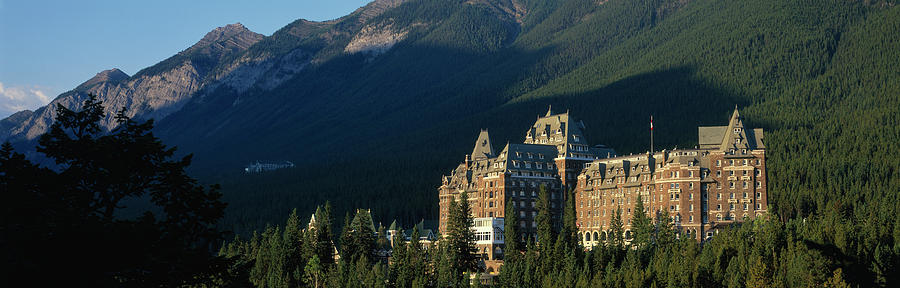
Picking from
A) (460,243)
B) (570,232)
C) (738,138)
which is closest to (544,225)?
(570,232)

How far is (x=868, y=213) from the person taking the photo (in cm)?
15638

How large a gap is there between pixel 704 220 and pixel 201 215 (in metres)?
129

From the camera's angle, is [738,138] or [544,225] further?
[738,138]

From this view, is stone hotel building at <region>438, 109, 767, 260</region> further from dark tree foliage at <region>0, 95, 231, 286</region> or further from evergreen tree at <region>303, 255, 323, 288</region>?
dark tree foliage at <region>0, 95, 231, 286</region>

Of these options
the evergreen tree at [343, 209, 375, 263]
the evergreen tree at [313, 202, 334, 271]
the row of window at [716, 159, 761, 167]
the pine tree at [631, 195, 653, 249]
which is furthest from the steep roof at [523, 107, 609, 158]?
the evergreen tree at [313, 202, 334, 271]

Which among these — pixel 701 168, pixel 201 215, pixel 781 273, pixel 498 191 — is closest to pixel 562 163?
pixel 498 191

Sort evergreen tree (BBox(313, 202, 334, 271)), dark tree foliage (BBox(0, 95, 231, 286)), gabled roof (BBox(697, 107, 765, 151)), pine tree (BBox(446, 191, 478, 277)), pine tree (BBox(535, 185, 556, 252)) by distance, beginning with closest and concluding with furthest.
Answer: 1. dark tree foliage (BBox(0, 95, 231, 286))
2. pine tree (BBox(535, 185, 556, 252))
3. pine tree (BBox(446, 191, 478, 277))
4. evergreen tree (BBox(313, 202, 334, 271))
5. gabled roof (BBox(697, 107, 765, 151))

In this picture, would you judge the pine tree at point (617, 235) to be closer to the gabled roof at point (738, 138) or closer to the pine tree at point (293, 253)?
the gabled roof at point (738, 138)

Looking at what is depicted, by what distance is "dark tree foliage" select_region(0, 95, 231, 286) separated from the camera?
28.4 metres

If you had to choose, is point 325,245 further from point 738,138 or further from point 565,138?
point 738,138

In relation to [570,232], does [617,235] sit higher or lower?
lower

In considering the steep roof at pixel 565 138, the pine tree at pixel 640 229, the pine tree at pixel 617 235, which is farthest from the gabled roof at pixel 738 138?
the steep roof at pixel 565 138

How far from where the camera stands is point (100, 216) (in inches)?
1297

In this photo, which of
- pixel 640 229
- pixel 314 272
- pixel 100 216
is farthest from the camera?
pixel 314 272
